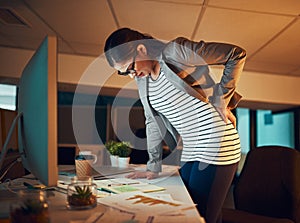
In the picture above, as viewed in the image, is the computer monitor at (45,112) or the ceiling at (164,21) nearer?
the computer monitor at (45,112)

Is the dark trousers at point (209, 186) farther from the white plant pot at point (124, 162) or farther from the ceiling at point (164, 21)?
the ceiling at point (164, 21)

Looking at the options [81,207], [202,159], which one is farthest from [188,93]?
[81,207]

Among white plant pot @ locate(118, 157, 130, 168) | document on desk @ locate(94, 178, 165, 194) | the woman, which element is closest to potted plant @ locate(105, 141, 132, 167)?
white plant pot @ locate(118, 157, 130, 168)

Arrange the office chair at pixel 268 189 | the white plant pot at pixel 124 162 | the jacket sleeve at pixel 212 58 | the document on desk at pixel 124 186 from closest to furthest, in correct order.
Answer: the document on desk at pixel 124 186 → the jacket sleeve at pixel 212 58 → the white plant pot at pixel 124 162 → the office chair at pixel 268 189

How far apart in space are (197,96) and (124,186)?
48cm

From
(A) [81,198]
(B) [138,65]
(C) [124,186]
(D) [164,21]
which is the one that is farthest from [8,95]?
(A) [81,198]

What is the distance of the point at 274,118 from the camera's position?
4.83m

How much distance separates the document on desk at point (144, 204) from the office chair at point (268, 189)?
3.94 feet

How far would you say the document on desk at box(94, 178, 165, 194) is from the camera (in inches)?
43.3

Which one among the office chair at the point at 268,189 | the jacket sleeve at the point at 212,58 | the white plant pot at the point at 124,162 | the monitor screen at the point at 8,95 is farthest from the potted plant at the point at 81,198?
the monitor screen at the point at 8,95

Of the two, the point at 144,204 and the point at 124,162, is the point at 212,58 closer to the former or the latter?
the point at 144,204

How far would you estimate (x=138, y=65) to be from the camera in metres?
1.43

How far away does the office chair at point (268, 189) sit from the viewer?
2016 mm

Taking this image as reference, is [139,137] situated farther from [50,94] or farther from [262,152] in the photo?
[50,94]
